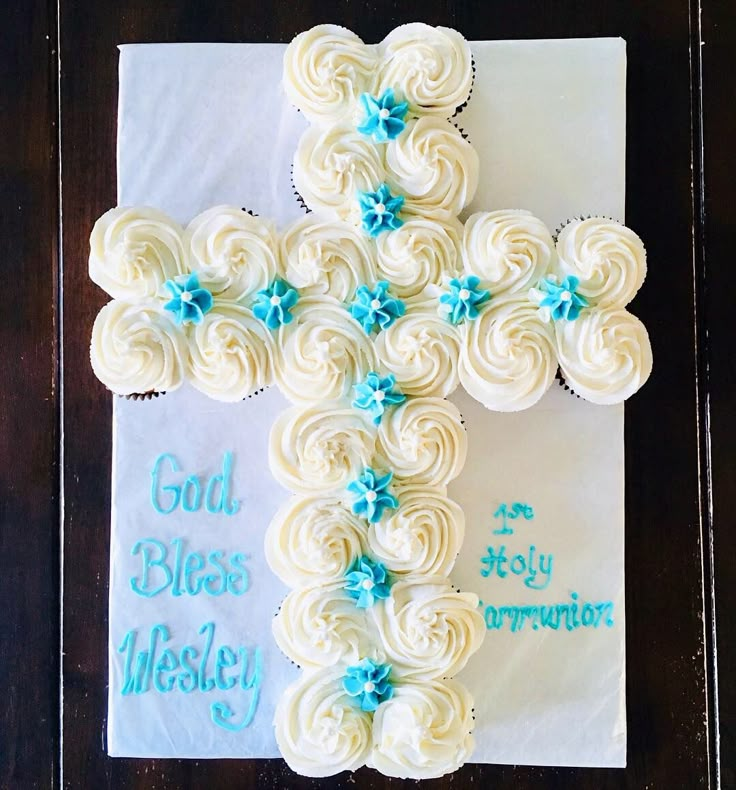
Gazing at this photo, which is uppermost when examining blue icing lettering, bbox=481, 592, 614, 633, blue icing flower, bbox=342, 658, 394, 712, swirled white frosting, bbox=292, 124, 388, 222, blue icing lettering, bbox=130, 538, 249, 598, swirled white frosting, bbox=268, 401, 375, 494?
swirled white frosting, bbox=292, 124, 388, 222

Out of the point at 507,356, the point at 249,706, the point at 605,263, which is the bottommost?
the point at 249,706

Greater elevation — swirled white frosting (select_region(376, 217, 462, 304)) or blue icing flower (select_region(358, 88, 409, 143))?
blue icing flower (select_region(358, 88, 409, 143))

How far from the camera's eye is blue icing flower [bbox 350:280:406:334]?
110 cm

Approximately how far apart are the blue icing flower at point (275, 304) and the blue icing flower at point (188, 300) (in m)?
0.07

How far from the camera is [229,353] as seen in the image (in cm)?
109

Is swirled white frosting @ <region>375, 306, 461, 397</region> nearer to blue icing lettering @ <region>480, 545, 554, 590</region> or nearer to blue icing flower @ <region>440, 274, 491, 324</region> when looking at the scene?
blue icing flower @ <region>440, 274, 491, 324</region>

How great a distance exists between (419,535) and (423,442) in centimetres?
13

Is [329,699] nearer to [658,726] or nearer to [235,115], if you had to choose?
[658,726]

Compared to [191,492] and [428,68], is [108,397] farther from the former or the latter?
[428,68]

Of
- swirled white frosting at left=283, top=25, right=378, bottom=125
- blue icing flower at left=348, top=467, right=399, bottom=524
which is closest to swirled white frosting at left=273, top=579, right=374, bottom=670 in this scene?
blue icing flower at left=348, top=467, right=399, bottom=524

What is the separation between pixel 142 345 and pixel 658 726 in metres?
0.97

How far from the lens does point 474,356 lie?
3.65 feet

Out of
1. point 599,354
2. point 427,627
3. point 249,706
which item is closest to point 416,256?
point 599,354

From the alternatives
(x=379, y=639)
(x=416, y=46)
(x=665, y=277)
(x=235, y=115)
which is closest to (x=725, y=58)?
(x=665, y=277)
